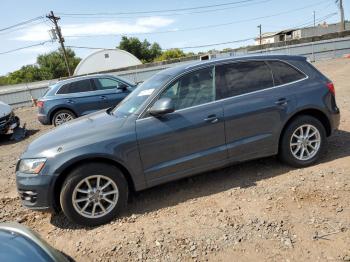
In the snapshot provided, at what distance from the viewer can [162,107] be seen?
405 centimetres

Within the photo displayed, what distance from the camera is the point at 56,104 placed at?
34.8ft

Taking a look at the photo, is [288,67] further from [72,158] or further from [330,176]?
[72,158]

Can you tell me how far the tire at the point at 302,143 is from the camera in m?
4.77

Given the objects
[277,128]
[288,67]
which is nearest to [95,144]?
[277,128]

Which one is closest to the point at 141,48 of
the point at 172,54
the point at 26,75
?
the point at 172,54

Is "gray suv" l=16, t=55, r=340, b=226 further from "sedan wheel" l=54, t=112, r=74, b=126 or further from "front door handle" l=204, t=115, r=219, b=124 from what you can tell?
"sedan wheel" l=54, t=112, r=74, b=126

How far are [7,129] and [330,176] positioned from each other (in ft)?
29.4

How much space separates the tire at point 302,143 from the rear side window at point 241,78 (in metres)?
0.70

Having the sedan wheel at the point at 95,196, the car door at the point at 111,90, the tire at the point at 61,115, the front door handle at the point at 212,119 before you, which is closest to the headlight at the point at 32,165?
the sedan wheel at the point at 95,196

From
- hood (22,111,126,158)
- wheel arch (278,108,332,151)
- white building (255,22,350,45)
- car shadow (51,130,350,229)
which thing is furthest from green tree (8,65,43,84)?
wheel arch (278,108,332,151)

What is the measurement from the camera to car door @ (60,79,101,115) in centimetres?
1055

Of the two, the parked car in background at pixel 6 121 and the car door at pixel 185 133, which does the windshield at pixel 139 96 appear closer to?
the car door at pixel 185 133

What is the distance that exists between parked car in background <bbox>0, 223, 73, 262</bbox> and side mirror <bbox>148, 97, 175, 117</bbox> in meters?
1.97

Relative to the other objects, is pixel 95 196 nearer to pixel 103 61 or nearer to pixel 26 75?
pixel 103 61
